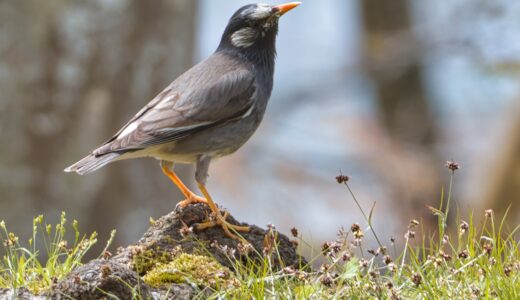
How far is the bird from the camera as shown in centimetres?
605

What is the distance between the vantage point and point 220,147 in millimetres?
6309

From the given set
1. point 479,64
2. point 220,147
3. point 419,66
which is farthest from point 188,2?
point 419,66

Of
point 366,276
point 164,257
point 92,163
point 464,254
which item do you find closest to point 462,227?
point 464,254

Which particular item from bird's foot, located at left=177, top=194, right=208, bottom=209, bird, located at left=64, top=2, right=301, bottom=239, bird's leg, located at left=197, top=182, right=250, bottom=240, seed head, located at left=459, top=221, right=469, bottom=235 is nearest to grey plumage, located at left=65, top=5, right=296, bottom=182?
bird, located at left=64, top=2, right=301, bottom=239

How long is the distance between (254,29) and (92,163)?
182 centimetres

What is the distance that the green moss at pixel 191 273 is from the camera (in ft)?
14.9

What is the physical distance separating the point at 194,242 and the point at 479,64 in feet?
27.7

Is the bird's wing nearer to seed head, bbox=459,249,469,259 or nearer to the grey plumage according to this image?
the grey plumage

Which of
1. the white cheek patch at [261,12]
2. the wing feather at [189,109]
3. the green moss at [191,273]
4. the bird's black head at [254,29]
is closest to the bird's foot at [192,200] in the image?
the wing feather at [189,109]

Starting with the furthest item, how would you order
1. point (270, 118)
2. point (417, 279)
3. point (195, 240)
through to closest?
point (270, 118) → point (195, 240) → point (417, 279)

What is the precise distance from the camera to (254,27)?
7.09 meters

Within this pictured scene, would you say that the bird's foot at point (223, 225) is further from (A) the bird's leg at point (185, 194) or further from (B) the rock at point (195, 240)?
(A) the bird's leg at point (185, 194)

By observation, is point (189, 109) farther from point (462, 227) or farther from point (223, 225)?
point (462, 227)

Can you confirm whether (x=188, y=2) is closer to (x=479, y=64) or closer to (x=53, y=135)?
(x=53, y=135)
